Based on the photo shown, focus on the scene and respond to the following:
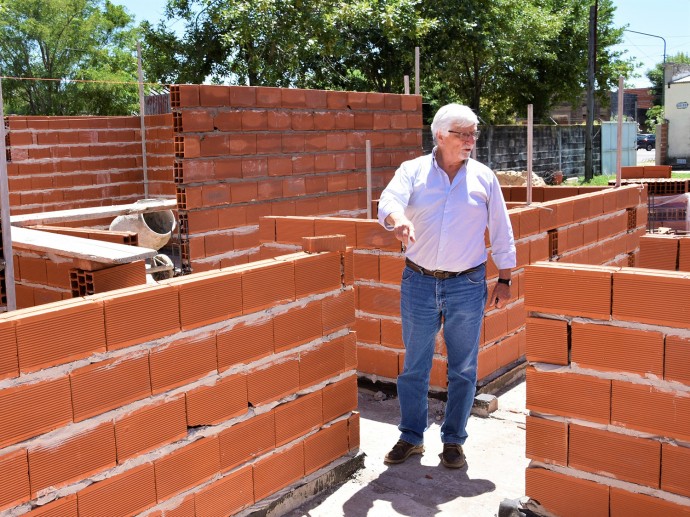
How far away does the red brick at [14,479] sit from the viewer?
272cm

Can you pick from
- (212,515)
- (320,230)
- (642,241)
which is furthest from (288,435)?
(642,241)

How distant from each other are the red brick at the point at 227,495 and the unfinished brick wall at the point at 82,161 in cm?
844

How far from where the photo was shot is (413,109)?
1038cm

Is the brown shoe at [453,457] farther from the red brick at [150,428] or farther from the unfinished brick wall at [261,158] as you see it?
the unfinished brick wall at [261,158]

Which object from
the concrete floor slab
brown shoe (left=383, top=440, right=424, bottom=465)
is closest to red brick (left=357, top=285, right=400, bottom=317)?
the concrete floor slab

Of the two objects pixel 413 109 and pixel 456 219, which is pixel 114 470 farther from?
pixel 413 109

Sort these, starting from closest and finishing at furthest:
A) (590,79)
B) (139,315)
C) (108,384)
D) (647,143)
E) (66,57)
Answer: (108,384) → (139,315) → (590,79) → (66,57) → (647,143)

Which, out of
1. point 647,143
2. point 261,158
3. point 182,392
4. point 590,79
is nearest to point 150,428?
point 182,392

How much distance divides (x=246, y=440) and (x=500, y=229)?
5.83 ft

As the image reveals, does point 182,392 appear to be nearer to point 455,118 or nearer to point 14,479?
point 14,479

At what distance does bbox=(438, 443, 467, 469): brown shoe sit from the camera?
4.42 meters

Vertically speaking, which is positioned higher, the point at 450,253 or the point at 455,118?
the point at 455,118

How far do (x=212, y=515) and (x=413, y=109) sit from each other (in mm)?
7692

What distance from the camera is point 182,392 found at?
3.40 metres
